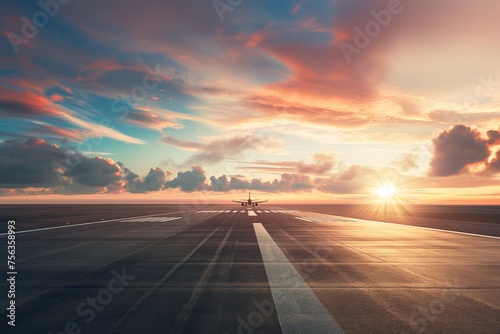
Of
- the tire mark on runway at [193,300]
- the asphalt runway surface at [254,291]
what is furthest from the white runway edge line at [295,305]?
the tire mark on runway at [193,300]

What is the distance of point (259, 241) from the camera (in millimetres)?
18859

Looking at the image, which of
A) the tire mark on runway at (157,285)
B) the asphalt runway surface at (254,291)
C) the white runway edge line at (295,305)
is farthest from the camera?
the tire mark on runway at (157,285)

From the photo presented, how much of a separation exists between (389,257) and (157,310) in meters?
10.6

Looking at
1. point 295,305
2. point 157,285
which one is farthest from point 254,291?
point 157,285

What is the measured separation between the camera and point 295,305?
7.39 m

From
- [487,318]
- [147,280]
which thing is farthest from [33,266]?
[487,318]

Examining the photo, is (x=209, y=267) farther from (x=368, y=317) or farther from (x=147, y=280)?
(x=368, y=317)

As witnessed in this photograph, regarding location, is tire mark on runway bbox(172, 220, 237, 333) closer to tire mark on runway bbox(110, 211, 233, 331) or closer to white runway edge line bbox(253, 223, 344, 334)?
tire mark on runway bbox(110, 211, 233, 331)

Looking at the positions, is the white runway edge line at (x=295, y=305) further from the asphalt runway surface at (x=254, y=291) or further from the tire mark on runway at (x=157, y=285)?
the tire mark on runway at (x=157, y=285)

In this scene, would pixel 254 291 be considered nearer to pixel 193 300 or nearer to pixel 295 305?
pixel 295 305

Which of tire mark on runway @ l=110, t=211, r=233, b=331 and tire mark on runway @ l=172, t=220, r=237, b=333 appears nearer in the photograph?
tire mark on runway @ l=172, t=220, r=237, b=333

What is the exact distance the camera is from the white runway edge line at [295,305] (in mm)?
6129

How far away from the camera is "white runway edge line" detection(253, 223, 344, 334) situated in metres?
6.13

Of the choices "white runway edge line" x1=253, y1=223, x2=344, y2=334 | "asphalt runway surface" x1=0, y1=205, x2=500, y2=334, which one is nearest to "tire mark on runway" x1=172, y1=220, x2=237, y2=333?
"asphalt runway surface" x1=0, y1=205, x2=500, y2=334
